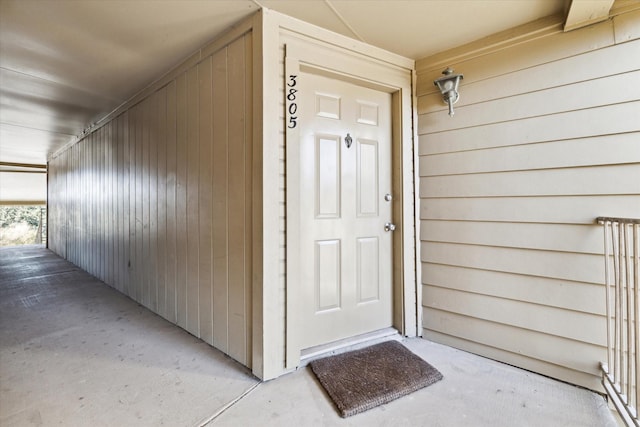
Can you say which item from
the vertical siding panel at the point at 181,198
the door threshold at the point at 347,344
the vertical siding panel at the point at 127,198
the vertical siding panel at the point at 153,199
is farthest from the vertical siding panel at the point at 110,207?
the door threshold at the point at 347,344

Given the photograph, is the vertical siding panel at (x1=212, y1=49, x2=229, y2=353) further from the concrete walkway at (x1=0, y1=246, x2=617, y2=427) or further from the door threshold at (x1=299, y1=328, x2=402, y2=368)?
the door threshold at (x1=299, y1=328, x2=402, y2=368)

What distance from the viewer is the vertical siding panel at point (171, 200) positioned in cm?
270

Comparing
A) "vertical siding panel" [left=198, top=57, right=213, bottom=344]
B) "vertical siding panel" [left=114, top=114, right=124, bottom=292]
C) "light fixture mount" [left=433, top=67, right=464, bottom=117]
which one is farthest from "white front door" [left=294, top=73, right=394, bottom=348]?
"vertical siding panel" [left=114, top=114, right=124, bottom=292]

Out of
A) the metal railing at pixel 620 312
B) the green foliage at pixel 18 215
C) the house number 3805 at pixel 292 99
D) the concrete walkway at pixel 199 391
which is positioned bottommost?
the concrete walkway at pixel 199 391

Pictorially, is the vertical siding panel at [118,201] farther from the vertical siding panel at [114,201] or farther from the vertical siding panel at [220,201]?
the vertical siding panel at [220,201]

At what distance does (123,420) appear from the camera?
147 centimetres

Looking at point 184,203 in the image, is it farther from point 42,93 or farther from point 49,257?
point 49,257

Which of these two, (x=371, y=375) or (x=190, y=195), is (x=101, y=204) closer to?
(x=190, y=195)

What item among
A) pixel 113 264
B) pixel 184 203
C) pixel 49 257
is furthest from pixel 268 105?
pixel 49 257

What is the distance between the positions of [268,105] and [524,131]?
162cm

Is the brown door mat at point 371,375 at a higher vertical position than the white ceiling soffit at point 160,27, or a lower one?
lower

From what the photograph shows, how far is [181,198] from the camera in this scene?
2.61 m

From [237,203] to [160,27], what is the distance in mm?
1249

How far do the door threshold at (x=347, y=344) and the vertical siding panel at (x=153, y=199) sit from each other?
1818 millimetres
